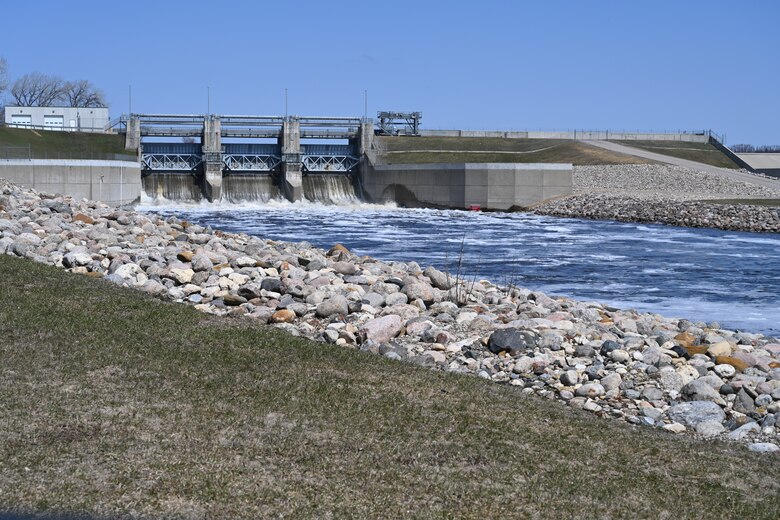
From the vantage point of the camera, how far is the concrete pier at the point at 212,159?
58562mm

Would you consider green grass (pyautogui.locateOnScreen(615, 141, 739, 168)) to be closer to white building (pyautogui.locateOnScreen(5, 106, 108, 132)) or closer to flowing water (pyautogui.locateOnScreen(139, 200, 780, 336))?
flowing water (pyautogui.locateOnScreen(139, 200, 780, 336))

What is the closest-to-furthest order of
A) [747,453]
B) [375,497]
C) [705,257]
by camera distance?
[375,497] < [747,453] < [705,257]

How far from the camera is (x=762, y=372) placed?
1142cm

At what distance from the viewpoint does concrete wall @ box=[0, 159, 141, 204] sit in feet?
143

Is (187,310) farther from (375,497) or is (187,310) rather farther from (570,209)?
(570,209)

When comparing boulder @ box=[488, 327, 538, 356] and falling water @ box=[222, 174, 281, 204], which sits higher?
falling water @ box=[222, 174, 281, 204]

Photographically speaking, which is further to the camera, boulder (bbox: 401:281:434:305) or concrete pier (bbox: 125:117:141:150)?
concrete pier (bbox: 125:117:141:150)

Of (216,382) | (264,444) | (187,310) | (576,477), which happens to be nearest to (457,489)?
(576,477)

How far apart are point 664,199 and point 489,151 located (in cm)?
1869

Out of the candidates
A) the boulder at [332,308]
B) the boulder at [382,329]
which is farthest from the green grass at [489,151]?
the boulder at [382,329]

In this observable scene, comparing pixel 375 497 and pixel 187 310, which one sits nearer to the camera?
pixel 375 497

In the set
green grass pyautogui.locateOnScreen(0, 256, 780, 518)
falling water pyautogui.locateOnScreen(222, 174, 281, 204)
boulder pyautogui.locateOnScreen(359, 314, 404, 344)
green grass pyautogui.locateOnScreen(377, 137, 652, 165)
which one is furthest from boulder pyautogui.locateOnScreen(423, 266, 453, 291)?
green grass pyautogui.locateOnScreen(377, 137, 652, 165)

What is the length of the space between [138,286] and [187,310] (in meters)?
2.45

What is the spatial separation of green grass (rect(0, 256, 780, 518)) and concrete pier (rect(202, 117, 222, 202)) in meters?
48.8
